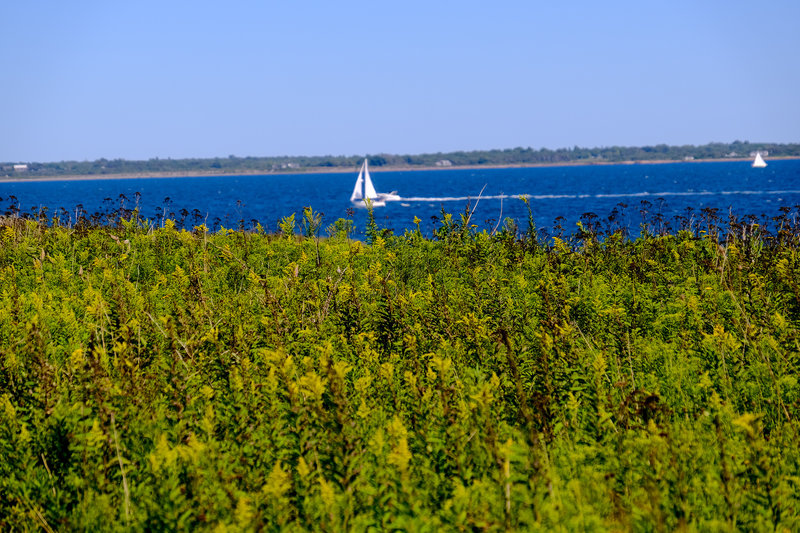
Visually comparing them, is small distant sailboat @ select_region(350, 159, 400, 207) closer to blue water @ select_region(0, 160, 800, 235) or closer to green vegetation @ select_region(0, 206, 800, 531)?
blue water @ select_region(0, 160, 800, 235)

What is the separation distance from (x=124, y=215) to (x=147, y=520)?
41.1ft

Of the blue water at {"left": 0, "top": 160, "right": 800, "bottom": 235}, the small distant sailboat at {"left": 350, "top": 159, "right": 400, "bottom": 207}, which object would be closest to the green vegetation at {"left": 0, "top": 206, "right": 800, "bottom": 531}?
the blue water at {"left": 0, "top": 160, "right": 800, "bottom": 235}

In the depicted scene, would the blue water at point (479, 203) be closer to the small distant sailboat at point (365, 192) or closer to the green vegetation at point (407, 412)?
the small distant sailboat at point (365, 192)

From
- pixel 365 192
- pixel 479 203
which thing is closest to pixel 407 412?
pixel 479 203

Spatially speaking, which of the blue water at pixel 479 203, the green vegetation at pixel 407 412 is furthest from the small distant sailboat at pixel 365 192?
the green vegetation at pixel 407 412

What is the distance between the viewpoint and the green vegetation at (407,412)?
3613mm

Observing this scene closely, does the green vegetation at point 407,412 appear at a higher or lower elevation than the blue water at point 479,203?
higher

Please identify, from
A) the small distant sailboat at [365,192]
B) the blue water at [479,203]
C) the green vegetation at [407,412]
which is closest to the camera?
the green vegetation at [407,412]

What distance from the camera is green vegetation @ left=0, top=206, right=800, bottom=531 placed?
361 centimetres

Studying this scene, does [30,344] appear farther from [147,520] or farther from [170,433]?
[147,520]

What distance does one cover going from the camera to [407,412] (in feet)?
15.4

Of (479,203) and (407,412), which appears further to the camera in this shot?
(479,203)

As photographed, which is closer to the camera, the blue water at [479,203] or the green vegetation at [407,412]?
the green vegetation at [407,412]

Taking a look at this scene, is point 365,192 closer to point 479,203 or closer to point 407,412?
point 479,203
